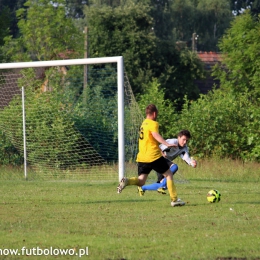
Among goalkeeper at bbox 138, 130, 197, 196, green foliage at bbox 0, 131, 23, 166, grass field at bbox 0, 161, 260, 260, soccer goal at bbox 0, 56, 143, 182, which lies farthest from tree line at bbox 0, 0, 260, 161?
goalkeeper at bbox 138, 130, 197, 196

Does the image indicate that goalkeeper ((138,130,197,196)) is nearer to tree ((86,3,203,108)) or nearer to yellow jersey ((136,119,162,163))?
yellow jersey ((136,119,162,163))

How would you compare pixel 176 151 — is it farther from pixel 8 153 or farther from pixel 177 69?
pixel 177 69

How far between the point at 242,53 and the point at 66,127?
14.9 metres

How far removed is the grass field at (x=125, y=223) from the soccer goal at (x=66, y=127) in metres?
2.02

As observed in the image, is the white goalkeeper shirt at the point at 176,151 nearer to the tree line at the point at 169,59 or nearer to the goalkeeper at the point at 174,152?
the goalkeeper at the point at 174,152

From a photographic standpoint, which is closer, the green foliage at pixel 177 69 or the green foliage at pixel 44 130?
the green foliage at pixel 44 130

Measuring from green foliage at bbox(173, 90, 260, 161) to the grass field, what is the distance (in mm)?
5348

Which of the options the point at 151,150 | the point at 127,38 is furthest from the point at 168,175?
the point at 127,38

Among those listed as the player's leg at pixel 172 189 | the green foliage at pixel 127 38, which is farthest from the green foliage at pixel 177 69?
the player's leg at pixel 172 189

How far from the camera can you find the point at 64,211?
1099 cm

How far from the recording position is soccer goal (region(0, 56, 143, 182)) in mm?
16750

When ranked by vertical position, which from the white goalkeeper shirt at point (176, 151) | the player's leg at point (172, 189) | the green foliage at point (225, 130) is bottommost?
the green foliage at point (225, 130)

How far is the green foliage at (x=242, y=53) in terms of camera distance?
3138cm

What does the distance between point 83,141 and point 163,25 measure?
47.4m
